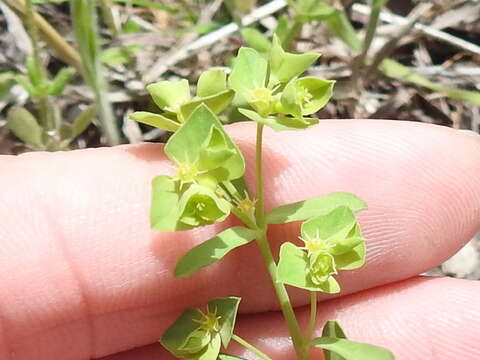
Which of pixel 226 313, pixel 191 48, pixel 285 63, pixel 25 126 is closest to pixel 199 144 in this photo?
pixel 285 63

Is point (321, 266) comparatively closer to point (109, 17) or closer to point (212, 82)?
point (212, 82)

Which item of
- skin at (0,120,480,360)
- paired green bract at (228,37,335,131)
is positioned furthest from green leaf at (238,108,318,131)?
skin at (0,120,480,360)

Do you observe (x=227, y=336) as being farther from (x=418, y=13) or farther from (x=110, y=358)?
(x=418, y=13)

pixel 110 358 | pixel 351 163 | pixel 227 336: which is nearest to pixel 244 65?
pixel 351 163

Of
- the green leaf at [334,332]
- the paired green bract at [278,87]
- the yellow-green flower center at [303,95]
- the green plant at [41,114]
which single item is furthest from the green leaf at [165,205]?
the green plant at [41,114]

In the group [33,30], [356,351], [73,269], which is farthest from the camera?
[33,30]

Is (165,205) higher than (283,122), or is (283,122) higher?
(283,122)
